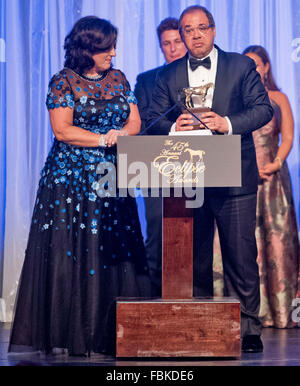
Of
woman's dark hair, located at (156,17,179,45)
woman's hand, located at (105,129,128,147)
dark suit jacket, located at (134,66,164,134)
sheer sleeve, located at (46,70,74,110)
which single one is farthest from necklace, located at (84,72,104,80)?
woman's dark hair, located at (156,17,179,45)

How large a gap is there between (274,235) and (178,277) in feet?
A: 4.45

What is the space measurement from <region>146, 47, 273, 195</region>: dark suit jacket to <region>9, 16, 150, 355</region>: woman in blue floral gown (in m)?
0.24

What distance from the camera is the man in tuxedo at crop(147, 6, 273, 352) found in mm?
3238

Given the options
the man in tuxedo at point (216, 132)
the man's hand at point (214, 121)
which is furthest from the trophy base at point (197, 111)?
the man in tuxedo at point (216, 132)

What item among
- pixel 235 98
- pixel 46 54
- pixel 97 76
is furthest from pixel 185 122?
pixel 46 54

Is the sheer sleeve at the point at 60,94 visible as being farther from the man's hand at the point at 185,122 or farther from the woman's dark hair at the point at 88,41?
the man's hand at the point at 185,122

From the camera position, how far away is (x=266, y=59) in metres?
4.12

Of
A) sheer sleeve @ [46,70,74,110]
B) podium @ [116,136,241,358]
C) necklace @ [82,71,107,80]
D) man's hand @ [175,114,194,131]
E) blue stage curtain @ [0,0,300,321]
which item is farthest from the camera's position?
blue stage curtain @ [0,0,300,321]

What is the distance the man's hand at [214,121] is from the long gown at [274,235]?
113 centimetres

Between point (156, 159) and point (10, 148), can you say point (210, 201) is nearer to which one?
point (156, 159)

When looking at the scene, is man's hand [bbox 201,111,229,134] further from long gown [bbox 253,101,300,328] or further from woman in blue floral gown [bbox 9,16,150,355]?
long gown [bbox 253,101,300,328]

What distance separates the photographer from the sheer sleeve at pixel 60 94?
10.1 feet

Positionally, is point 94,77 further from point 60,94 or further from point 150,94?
point 150,94
